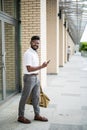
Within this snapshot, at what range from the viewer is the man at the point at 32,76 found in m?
6.21

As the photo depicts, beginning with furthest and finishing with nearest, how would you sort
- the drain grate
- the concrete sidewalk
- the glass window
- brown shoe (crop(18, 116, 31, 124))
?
the glass window → brown shoe (crop(18, 116, 31, 124)) → the concrete sidewalk → the drain grate

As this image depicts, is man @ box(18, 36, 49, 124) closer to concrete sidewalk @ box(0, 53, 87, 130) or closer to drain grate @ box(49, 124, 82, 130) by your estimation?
concrete sidewalk @ box(0, 53, 87, 130)

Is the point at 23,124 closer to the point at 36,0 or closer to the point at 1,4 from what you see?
the point at 1,4

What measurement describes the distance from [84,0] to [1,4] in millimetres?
9873

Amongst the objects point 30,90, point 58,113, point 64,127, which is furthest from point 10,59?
point 64,127

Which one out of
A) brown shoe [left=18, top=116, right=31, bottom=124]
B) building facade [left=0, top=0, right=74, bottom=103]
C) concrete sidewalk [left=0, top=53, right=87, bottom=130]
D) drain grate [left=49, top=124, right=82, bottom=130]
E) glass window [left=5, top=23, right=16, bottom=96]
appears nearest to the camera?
drain grate [left=49, top=124, right=82, bottom=130]

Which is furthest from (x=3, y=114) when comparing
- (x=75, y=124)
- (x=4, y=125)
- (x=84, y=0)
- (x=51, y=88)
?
(x=84, y=0)

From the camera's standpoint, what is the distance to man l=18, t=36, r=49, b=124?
621cm

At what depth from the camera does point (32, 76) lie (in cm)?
637

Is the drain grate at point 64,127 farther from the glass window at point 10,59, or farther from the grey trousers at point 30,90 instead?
the glass window at point 10,59

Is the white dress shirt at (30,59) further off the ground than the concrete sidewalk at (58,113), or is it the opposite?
the white dress shirt at (30,59)

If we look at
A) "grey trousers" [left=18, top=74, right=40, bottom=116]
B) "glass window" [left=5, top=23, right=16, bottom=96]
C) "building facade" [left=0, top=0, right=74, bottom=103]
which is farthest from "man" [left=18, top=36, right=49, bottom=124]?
"glass window" [left=5, top=23, right=16, bottom=96]

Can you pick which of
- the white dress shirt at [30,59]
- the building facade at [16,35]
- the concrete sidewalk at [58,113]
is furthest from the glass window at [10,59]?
the white dress shirt at [30,59]

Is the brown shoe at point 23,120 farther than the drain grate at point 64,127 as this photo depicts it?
Yes
